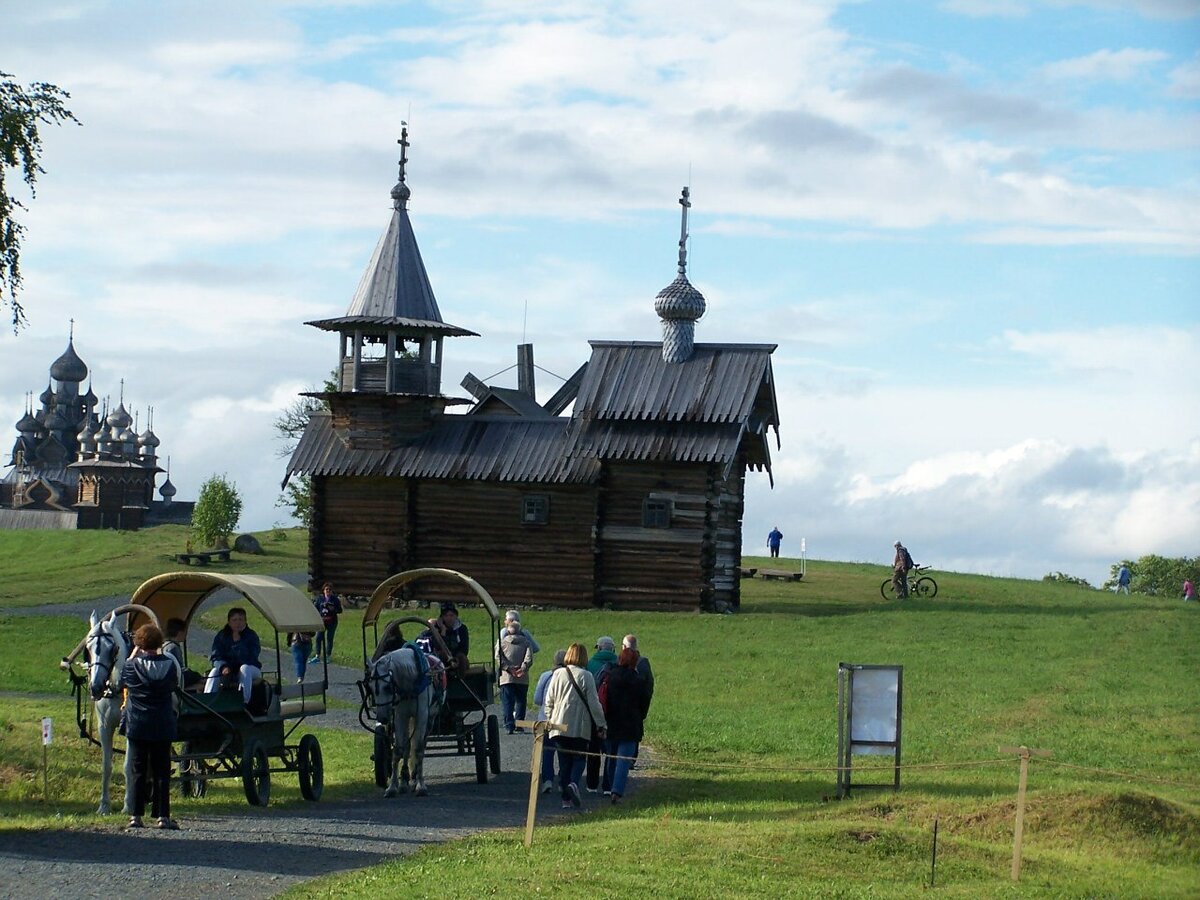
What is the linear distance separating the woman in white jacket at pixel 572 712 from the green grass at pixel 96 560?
125 feet

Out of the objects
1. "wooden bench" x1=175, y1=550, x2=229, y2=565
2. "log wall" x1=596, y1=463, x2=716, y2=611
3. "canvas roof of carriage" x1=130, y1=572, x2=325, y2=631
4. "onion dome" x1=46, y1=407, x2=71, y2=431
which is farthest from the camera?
"onion dome" x1=46, y1=407, x2=71, y2=431

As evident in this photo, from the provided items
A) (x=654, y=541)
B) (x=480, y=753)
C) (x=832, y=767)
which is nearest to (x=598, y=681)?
(x=480, y=753)

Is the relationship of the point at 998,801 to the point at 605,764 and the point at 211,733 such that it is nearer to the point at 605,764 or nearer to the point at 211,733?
the point at 605,764

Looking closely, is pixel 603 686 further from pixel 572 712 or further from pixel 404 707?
pixel 404 707

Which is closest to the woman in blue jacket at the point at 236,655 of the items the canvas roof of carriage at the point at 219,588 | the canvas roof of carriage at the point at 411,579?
the canvas roof of carriage at the point at 219,588

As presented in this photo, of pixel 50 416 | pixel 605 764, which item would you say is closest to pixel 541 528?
pixel 605 764

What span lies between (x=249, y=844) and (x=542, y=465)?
3141 cm

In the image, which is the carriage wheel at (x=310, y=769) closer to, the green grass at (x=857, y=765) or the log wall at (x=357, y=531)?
the green grass at (x=857, y=765)

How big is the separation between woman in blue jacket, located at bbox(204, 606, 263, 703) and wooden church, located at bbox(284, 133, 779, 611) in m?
26.8

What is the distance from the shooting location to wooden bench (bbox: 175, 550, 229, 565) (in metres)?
65.2

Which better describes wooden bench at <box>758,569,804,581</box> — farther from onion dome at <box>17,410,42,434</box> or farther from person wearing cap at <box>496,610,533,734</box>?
onion dome at <box>17,410,42,434</box>

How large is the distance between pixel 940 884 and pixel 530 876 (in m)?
3.58

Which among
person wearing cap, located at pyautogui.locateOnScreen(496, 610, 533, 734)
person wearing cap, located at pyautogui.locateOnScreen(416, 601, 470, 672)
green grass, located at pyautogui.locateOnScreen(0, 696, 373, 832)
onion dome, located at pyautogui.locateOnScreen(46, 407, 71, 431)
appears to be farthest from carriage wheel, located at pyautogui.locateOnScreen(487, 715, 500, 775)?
onion dome, located at pyautogui.locateOnScreen(46, 407, 71, 431)

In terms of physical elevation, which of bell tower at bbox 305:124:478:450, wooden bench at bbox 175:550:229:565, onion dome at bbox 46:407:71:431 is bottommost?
wooden bench at bbox 175:550:229:565
